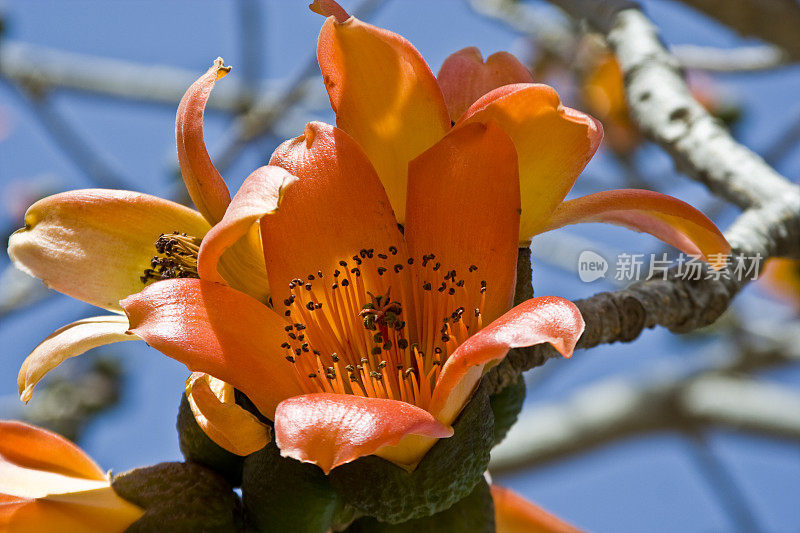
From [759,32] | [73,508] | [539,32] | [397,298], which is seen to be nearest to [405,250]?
[397,298]

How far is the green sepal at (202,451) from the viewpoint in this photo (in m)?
0.99

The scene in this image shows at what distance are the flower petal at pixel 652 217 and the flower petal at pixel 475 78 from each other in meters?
0.20

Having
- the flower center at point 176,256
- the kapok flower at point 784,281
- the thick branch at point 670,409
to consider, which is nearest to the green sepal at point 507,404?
the flower center at point 176,256

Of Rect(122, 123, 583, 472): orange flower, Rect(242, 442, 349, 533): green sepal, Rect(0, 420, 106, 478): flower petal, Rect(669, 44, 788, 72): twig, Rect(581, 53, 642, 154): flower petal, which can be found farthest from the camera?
Rect(581, 53, 642, 154): flower petal

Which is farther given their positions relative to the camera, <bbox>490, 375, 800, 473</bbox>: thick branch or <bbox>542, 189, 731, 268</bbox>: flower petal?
<bbox>490, 375, 800, 473</bbox>: thick branch

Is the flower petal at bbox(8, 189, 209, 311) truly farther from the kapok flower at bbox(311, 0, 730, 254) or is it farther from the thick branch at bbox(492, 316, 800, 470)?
the thick branch at bbox(492, 316, 800, 470)

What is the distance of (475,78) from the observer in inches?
43.5

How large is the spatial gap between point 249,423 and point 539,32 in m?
2.75

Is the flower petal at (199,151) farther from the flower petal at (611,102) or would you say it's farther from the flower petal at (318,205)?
the flower petal at (611,102)

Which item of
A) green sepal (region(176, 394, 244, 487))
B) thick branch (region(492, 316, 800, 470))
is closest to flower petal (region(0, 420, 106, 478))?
green sepal (region(176, 394, 244, 487))

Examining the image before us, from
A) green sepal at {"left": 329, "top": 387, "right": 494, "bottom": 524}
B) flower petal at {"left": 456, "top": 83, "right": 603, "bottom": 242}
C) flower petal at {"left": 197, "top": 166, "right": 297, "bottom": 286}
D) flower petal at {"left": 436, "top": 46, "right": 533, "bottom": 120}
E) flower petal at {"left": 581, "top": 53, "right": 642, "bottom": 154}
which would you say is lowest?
green sepal at {"left": 329, "top": 387, "right": 494, "bottom": 524}

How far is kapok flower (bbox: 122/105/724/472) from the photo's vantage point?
32.4 inches

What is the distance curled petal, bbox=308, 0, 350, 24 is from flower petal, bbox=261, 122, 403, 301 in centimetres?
12

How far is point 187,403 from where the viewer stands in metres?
0.99
